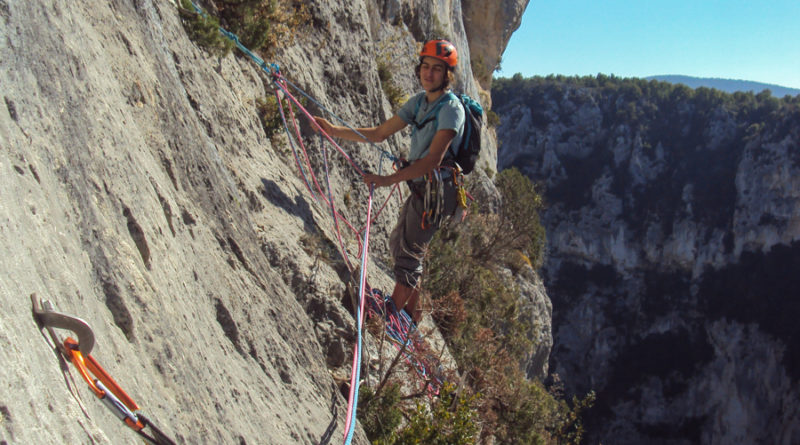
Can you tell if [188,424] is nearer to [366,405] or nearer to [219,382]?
[219,382]

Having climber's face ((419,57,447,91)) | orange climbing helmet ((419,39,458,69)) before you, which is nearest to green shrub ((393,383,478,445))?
climber's face ((419,57,447,91))

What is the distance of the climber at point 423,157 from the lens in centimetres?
401

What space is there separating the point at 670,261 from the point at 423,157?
58.3m

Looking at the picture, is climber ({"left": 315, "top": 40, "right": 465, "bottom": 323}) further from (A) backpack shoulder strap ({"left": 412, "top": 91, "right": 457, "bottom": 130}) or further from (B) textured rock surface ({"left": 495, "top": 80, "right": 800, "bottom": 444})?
(B) textured rock surface ({"left": 495, "top": 80, "right": 800, "bottom": 444})

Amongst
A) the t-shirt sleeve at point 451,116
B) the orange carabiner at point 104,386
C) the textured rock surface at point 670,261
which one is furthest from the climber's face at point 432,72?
the textured rock surface at point 670,261

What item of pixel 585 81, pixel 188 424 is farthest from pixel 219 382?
pixel 585 81

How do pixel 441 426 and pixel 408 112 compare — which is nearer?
pixel 441 426

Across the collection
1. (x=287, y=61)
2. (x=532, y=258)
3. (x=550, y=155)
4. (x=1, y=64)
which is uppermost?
(x=550, y=155)

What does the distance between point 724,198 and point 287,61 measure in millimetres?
59389

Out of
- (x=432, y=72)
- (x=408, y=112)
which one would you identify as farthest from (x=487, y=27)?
(x=432, y=72)

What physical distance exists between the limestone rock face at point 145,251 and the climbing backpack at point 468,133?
1270mm

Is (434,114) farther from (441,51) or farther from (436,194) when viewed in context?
(436,194)

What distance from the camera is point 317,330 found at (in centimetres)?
399

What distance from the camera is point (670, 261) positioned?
56.6m
